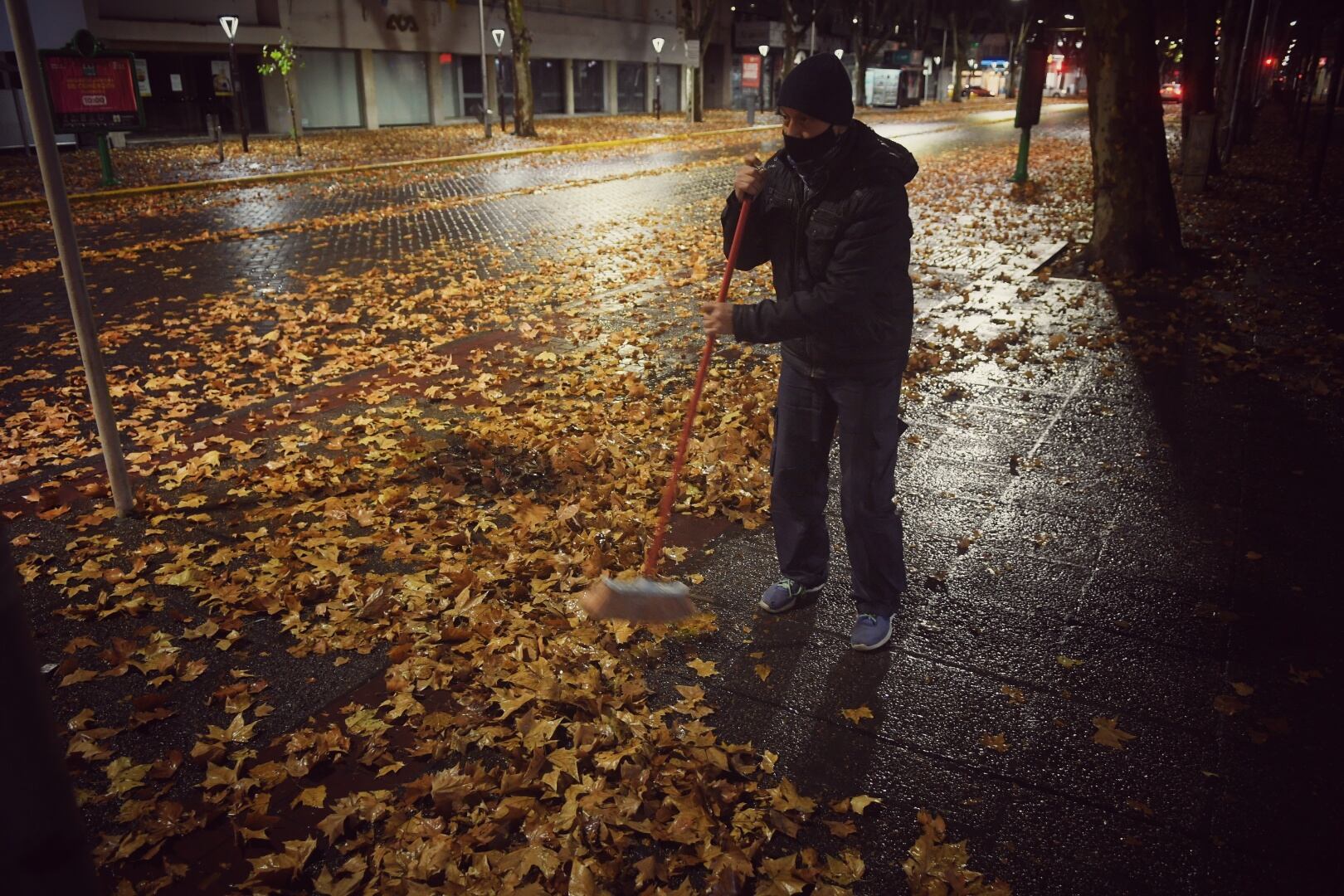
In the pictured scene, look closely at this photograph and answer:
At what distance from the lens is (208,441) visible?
6059 mm

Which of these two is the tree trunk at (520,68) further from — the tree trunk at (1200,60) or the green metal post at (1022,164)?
the tree trunk at (1200,60)

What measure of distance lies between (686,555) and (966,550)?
144cm

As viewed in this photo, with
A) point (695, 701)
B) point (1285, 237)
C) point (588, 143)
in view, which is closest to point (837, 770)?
point (695, 701)

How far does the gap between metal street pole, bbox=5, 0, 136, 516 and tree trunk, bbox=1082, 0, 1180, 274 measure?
1003cm

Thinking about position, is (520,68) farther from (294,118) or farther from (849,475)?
(849,475)

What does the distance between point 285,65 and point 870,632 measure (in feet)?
103

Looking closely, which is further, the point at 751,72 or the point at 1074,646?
the point at 751,72

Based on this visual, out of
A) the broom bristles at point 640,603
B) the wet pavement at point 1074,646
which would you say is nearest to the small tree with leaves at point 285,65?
the wet pavement at point 1074,646

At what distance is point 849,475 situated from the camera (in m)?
3.59

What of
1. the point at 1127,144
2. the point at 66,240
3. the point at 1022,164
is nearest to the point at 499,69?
the point at 1022,164

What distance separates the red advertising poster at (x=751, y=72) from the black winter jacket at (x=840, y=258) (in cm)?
5343

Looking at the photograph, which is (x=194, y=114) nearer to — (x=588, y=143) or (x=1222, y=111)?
(x=588, y=143)

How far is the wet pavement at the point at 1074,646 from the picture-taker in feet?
9.45

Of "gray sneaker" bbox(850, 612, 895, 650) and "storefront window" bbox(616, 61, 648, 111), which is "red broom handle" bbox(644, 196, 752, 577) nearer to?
"gray sneaker" bbox(850, 612, 895, 650)
